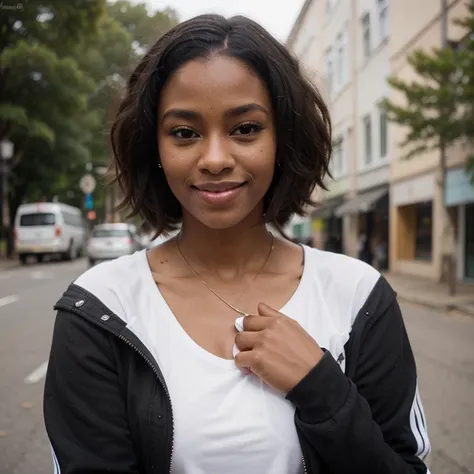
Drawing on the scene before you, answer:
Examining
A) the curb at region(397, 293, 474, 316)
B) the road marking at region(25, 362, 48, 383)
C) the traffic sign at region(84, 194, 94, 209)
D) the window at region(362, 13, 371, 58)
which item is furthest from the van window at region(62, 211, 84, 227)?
the road marking at region(25, 362, 48, 383)

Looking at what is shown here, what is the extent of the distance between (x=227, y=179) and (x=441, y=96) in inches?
366

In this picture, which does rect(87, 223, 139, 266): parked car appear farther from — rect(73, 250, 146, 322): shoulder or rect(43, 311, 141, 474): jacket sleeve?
rect(43, 311, 141, 474): jacket sleeve

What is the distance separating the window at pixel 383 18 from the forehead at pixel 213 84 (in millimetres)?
18308

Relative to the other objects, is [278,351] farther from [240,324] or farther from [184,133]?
[184,133]

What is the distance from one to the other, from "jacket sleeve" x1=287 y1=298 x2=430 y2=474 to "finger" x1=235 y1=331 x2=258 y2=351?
138 millimetres

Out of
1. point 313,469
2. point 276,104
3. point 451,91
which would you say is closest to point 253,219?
point 276,104

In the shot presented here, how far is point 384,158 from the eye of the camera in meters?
19.9

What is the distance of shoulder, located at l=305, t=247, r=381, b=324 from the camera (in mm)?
1422

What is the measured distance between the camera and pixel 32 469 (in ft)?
10.9

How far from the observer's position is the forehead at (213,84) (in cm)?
136

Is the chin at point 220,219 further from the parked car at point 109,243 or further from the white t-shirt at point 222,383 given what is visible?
the parked car at point 109,243

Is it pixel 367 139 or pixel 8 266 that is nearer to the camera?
pixel 8 266

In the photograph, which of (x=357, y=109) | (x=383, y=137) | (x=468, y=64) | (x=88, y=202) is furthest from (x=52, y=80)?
(x=468, y=64)

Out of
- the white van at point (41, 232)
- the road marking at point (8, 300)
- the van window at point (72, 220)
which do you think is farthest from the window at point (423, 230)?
the van window at point (72, 220)
